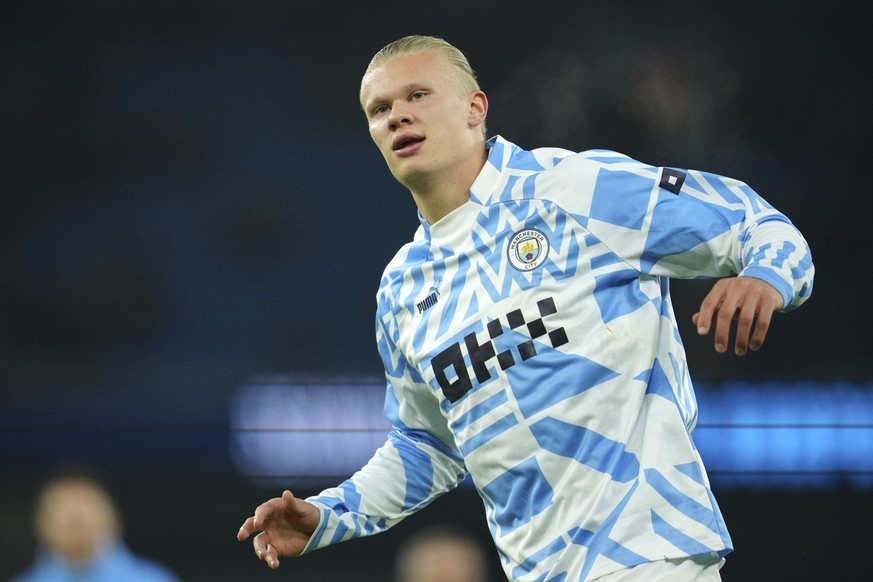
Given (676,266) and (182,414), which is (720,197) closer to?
(676,266)

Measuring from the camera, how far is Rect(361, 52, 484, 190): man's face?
254cm

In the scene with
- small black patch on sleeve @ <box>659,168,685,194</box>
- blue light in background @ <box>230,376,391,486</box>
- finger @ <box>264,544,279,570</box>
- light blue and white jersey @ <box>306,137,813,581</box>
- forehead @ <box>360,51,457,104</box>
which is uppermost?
forehead @ <box>360,51,457,104</box>

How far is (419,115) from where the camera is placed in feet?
8.43

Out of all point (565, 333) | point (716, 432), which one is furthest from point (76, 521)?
point (565, 333)

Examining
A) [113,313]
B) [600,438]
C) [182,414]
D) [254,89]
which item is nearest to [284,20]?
[254,89]

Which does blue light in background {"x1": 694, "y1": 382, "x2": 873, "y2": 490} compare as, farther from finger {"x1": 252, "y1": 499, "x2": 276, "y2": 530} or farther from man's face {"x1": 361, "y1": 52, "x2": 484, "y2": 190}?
finger {"x1": 252, "y1": 499, "x2": 276, "y2": 530}

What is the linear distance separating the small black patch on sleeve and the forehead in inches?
26.1

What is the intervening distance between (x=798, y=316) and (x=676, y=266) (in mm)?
3217

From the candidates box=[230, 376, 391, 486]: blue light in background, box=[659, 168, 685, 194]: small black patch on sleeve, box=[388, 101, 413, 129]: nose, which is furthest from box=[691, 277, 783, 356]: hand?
box=[230, 376, 391, 486]: blue light in background

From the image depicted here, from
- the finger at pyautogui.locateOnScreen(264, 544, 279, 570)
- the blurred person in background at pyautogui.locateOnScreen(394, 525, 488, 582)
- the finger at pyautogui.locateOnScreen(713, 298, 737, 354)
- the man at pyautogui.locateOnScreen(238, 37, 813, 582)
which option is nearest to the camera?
the finger at pyautogui.locateOnScreen(713, 298, 737, 354)

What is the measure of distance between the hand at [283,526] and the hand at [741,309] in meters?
1.02

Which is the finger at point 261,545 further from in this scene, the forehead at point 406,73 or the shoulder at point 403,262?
the forehead at point 406,73

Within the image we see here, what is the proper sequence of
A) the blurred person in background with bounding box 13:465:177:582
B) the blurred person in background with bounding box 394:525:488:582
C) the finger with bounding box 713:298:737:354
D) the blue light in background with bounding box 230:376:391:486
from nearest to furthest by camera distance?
the finger with bounding box 713:298:737:354 < the blurred person in background with bounding box 394:525:488:582 < the blurred person in background with bounding box 13:465:177:582 < the blue light in background with bounding box 230:376:391:486

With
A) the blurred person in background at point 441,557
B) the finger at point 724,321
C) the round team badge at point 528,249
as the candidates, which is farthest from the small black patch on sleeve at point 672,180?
the blurred person in background at point 441,557
